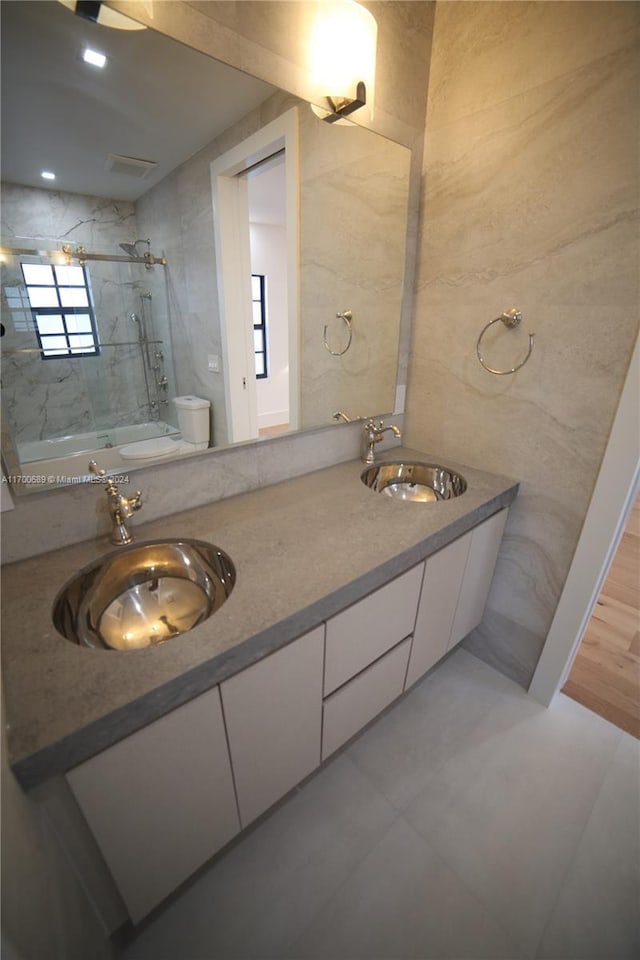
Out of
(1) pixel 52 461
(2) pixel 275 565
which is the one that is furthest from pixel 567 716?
(1) pixel 52 461

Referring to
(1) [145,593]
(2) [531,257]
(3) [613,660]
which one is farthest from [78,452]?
(3) [613,660]

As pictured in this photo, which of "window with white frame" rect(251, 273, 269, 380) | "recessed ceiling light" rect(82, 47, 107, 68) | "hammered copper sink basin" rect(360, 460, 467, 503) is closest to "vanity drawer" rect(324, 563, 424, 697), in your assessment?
"hammered copper sink basin" rect(360, 460, 467, 503)

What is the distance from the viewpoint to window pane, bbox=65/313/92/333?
2.86ft

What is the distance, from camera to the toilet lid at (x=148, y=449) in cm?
102

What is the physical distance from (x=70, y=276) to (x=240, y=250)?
1.54ft

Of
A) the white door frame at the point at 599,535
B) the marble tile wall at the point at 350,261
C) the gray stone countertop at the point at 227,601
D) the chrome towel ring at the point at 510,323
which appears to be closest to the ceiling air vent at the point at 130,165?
the marble tile wall at the point at 350,261

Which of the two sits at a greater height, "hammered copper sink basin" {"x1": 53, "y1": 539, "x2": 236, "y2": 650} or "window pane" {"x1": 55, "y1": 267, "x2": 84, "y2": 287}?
"window pane" {"x1": 55, "y1": 267, "x2": 84, "y2": 287}

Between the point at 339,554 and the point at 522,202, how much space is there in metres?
1.24

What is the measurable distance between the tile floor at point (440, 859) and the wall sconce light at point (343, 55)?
2.12 m

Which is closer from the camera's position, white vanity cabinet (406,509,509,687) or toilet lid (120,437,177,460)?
toilet lid (120,437,177,460)

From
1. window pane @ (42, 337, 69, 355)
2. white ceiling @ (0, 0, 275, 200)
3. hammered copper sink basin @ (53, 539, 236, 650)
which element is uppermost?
white ceiling @ (0, 0, 275, 200)

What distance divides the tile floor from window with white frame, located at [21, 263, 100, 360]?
1461 millimetres

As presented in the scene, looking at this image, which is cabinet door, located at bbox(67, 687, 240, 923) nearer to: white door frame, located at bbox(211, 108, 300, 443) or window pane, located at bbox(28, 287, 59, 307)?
white door frame, located at bbox(211, 108, 300, 443)

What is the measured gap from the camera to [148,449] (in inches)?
41.3
